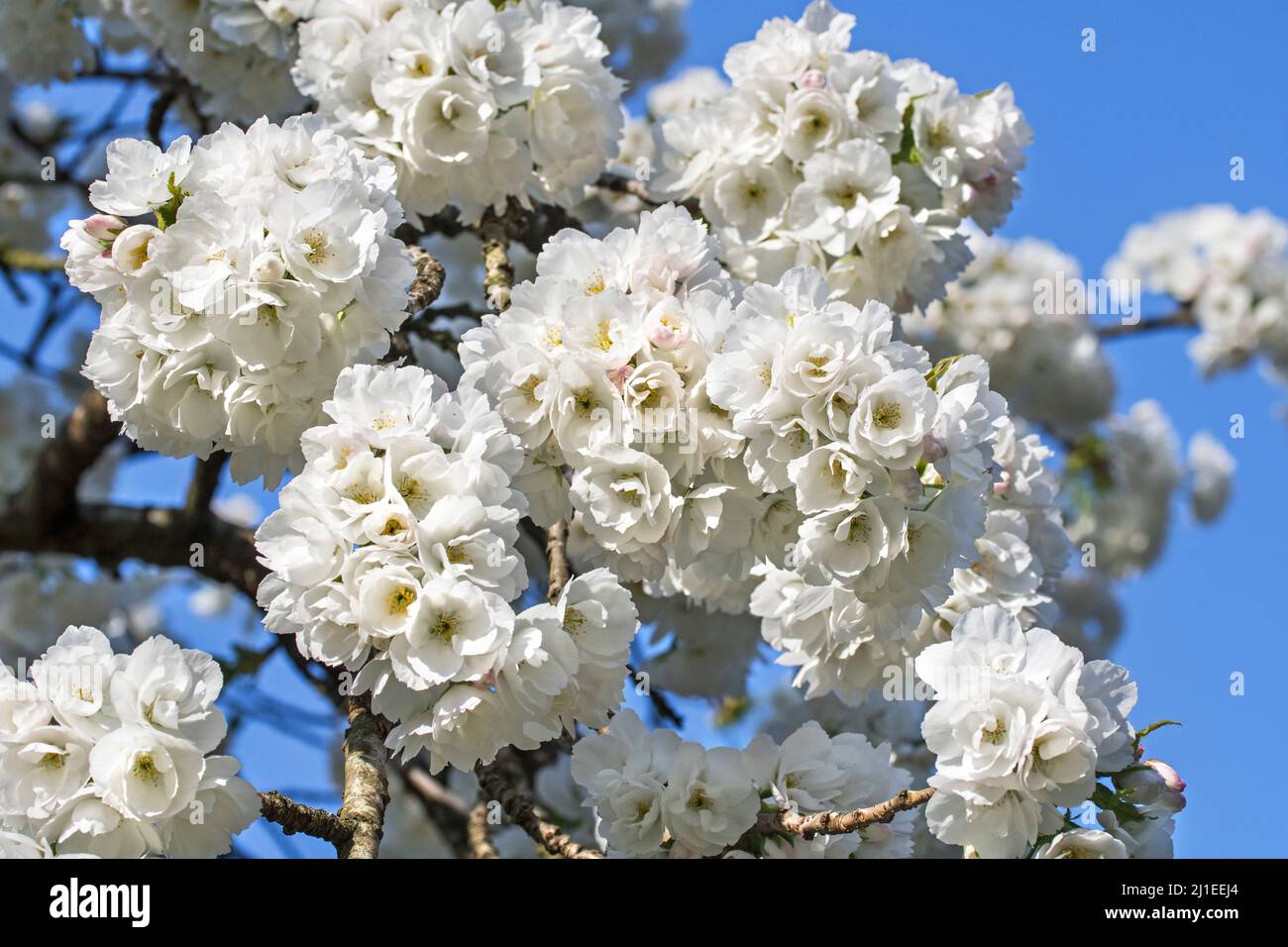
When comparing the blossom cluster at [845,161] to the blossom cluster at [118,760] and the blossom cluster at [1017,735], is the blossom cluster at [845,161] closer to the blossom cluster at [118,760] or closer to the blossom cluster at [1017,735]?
the blossom cluster at [1017,735]

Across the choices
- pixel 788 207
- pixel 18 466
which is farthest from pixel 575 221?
pixel 18 466

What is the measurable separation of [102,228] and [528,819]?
1.24 m

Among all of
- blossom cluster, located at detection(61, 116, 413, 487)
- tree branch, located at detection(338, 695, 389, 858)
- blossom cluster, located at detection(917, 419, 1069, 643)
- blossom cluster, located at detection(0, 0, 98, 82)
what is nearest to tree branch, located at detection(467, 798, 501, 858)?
tree branch, located at detection(338, 695, 389, 858)

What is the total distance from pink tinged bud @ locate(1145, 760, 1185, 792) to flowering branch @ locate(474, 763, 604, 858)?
36.6 inches

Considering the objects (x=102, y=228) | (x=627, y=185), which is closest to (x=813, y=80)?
(x=627, y=185)

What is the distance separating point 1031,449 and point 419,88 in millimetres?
1515

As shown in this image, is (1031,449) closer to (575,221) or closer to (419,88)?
(575,221)

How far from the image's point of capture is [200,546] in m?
4.02

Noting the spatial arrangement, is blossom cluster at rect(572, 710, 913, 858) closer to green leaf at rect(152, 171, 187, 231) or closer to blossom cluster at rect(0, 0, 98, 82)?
green leaf at rect(152, 171, 187, 231)

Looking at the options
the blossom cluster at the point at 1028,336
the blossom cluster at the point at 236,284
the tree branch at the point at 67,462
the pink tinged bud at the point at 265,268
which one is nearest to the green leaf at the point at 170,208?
the blossom cluster at the point at 236,284

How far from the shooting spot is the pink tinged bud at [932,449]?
6.67 feet

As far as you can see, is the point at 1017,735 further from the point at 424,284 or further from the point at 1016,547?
the point at 424,284

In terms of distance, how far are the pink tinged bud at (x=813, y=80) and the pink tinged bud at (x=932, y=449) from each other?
121cm
